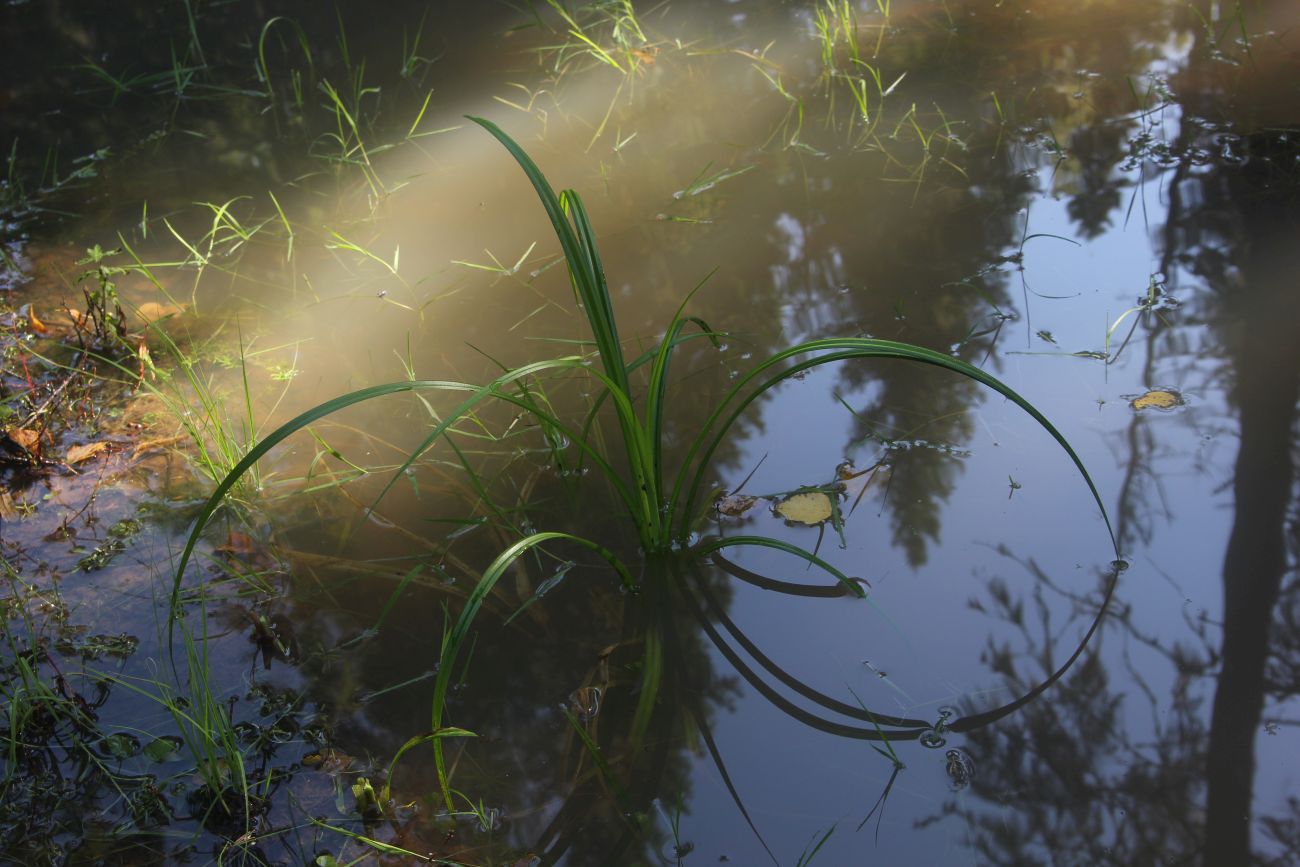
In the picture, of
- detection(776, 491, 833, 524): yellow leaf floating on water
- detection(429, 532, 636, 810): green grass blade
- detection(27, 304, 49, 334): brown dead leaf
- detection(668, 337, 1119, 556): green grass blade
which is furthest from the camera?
detection(27, 304, 49, 334): brown dead leaf

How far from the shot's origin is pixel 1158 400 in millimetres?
1847

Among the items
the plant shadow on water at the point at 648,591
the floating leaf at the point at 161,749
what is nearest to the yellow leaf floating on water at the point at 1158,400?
the plant shadow on water at the point at 648,591

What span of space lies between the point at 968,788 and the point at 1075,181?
5.63 feet

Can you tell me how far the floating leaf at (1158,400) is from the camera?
6.03 feet

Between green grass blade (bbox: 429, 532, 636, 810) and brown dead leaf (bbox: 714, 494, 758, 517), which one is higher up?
brown dead leaf (bbox: 714, 494, 758, 517)

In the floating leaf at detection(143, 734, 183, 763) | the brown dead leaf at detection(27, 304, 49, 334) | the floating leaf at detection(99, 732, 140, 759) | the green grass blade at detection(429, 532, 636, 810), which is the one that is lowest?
the floating leaf at detection(99, 732, 140, 759)

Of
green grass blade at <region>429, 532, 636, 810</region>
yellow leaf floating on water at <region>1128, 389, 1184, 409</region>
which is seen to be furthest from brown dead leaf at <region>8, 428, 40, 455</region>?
yellow leaf floating on water at <region>1128, 389, 1184, 409</region>

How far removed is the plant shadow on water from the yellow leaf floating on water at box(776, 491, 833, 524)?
0.07 m

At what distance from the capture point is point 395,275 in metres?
2.51

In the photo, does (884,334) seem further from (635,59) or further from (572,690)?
(635,59)

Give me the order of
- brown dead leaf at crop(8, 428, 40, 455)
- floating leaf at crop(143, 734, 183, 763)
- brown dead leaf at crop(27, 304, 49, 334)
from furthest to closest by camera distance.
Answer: brown dead leaf at crop(27, 304, 49, 334), brown dead leaf at crop(8, 428, 40, 455), floating leaf at crop(143, 734, 183, 763)

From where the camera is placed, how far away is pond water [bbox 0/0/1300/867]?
1359 millimetres

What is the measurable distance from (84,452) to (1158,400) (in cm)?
209

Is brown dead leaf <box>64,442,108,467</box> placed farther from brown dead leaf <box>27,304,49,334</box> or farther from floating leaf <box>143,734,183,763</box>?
floating leaf <box>143,734,183,763</box>
